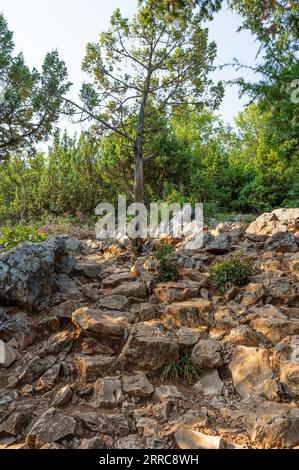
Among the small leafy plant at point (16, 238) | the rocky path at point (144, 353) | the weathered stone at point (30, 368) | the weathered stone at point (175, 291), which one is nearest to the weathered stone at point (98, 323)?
the rocky path at point (144, 353)

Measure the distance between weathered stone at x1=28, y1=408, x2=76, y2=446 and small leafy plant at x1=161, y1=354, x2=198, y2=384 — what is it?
1389 mm

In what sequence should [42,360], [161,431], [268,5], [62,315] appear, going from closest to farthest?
[161,431] < [42,360] < [62,315] < [268,5]

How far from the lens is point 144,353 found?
4805 mm

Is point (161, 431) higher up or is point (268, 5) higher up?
point (268, 5)

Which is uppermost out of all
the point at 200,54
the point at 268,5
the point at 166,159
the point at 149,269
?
the point at 200,54

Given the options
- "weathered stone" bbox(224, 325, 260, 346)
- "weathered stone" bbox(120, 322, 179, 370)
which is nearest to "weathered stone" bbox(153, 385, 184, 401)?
"weathered stone" bbox(120, 322, 179, 370)

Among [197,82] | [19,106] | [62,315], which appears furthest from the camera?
[197,82]

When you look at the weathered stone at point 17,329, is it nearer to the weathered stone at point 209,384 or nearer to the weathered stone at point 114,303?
the weathered stone at point 114,303

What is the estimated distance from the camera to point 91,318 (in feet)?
17.5

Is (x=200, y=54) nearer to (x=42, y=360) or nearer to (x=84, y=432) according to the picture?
(x=42, y=360)

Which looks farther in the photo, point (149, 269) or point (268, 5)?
point (149, 269)

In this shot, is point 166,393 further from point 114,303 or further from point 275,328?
point 114,303
